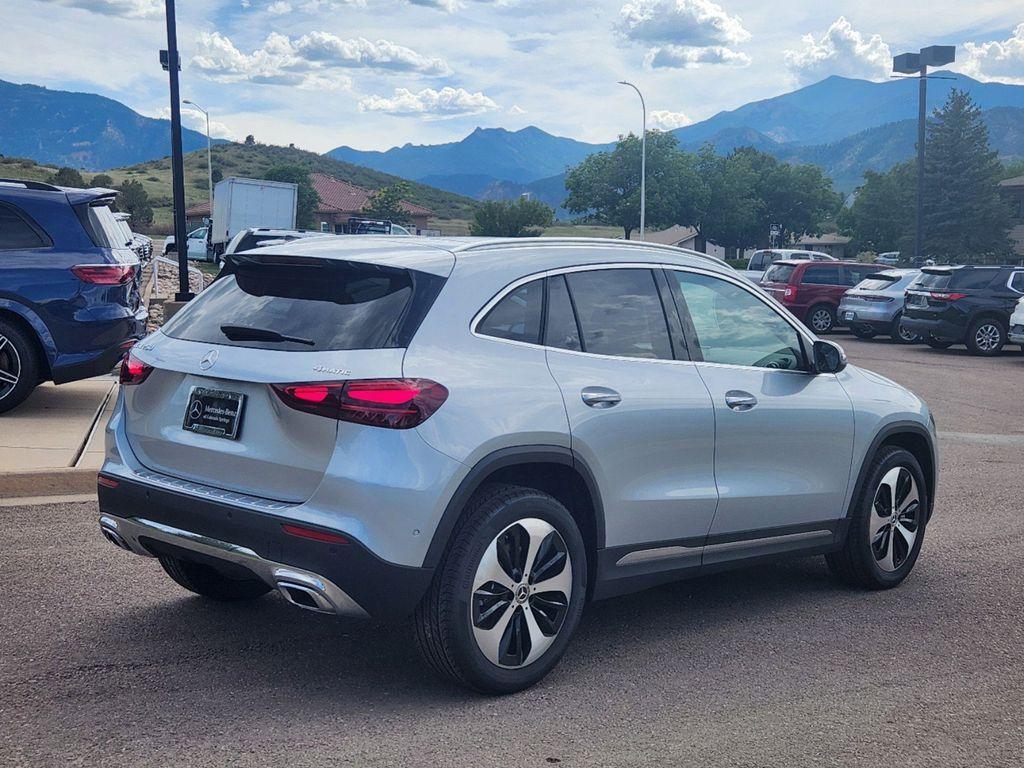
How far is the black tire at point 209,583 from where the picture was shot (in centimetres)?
523

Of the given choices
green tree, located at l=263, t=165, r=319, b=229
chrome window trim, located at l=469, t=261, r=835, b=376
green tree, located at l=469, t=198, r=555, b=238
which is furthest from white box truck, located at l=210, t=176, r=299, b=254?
green tree, located at l=263, t=165, r=319, b=229

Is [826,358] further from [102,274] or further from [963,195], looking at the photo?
[963,195]

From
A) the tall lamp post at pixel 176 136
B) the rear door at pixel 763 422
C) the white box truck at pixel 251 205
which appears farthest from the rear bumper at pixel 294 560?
the white box truck at pixel 251 205

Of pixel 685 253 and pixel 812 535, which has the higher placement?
pixel 685 253

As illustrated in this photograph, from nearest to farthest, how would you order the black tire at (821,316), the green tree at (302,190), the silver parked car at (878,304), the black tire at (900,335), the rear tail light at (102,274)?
the rear tail light at (102,274) < the black tire at (900,335) < the silver parked car at (878,304) < the black tire at (821,316) < the green tree at (302,190)

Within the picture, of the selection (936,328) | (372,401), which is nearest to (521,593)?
(372,401)

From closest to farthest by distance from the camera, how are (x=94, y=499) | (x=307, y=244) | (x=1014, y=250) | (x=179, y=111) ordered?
1. (x=307, y=244)
2. (x=94, y=499)
3. (x=179, y=111)
4. (x=1014, y=250)

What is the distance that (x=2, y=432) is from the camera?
30.0 feet

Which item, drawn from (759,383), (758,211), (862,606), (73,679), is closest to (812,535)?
(862,606)

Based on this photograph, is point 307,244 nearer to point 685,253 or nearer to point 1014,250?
point 685,253

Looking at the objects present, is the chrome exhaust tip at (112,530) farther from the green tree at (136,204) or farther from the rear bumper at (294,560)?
the green tree at (136,204)

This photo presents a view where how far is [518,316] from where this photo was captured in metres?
4.54

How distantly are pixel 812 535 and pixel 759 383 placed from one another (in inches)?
34.8

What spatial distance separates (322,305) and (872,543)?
3249mm
